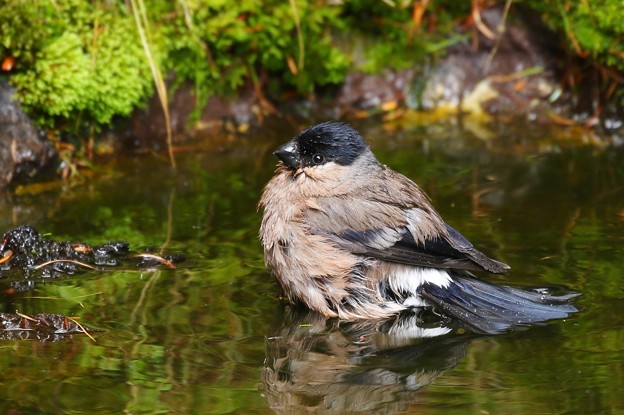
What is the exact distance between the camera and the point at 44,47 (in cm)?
707

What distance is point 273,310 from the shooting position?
5.04m

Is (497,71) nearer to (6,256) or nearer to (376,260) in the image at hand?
(376,260)

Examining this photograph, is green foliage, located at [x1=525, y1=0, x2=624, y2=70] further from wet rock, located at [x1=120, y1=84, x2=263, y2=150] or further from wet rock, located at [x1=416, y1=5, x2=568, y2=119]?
wet rock, located at [x1=120, y1=84, x2=263, y2=150]

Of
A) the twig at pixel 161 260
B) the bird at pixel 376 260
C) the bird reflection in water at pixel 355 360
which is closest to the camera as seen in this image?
the bird reflection in water at pixel 355 360

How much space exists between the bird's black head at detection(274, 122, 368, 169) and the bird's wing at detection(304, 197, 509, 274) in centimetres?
32

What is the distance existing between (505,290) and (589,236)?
1.09 m

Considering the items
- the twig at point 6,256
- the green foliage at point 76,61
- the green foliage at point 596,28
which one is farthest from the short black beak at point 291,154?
the green foliage at point 596,28

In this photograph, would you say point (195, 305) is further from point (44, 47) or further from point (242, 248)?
point (44, 47)

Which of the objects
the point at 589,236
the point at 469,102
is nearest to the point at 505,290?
the point at 589,236

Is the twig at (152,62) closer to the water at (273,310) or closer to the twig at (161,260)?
the water at (273,310)

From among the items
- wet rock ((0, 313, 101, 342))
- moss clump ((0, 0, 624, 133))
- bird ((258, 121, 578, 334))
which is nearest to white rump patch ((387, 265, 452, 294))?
bird ((258, 121, 578, 334))

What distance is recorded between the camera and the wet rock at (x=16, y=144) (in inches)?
274

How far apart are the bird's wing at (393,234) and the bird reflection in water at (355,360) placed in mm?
314

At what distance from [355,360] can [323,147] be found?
1.45m
